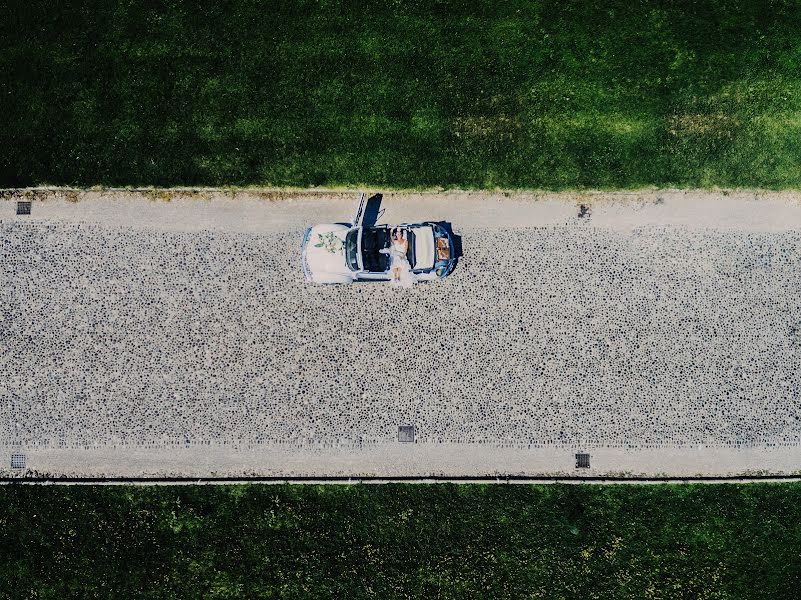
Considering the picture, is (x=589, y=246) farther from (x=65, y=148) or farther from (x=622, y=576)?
(x=65, y=148)

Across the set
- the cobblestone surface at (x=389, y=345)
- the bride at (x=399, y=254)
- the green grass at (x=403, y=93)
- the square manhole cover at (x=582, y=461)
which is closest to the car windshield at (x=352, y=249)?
the bride at (x=399, y=254)

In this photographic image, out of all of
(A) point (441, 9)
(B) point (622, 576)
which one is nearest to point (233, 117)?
(A) point (441, 9)

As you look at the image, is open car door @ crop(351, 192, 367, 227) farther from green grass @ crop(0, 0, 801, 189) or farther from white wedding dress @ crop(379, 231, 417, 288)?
white wedding dress @ crop(379, 231, 417, 288)

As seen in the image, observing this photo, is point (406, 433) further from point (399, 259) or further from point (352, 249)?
point (352, 249)

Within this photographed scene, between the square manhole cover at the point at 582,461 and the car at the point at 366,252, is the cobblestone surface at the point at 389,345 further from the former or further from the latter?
the car at the point at 366,252

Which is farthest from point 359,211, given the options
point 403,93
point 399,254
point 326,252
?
point 403,93

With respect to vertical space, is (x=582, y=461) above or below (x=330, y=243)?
below
